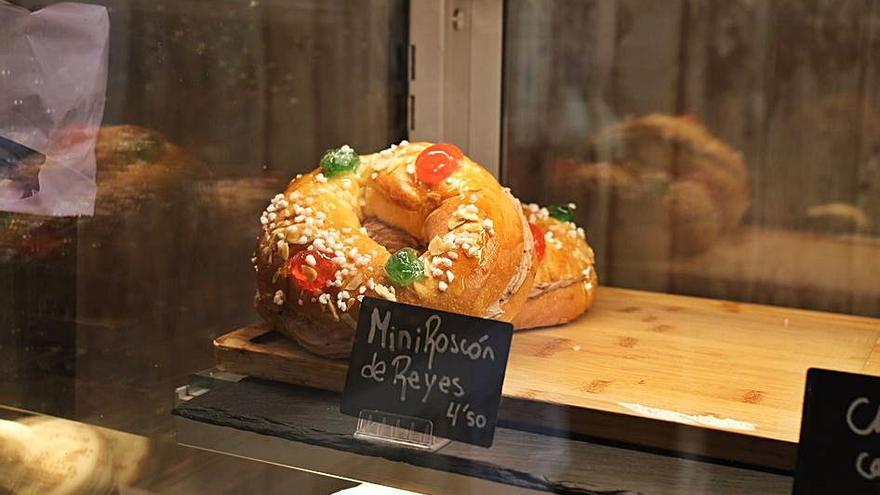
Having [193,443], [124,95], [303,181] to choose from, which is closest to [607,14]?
[303,181]

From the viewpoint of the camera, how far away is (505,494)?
37.7 inches

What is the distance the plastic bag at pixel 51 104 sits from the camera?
104cm

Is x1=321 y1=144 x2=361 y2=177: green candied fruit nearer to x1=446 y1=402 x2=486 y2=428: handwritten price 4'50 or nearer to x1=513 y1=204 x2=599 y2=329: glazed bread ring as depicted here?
x1=513 y1=204 x2=599 y2=329: glazed bread ring

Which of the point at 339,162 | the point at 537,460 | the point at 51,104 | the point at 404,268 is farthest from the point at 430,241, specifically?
the point at 51,104

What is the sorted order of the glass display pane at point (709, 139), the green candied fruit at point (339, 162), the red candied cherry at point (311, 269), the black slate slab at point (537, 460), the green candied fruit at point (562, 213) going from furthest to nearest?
the green candied fruit at point (562, 213) → the glass display pane at point (709, 139) → the green candied fruit at point (339, 162) → the red candied cherry at point (311, 269) → the black slate slab at point (537, 460)

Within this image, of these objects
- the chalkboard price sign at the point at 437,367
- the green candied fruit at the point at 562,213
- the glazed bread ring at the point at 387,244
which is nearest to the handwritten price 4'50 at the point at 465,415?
the chalkboard price sign at the point at 437,367

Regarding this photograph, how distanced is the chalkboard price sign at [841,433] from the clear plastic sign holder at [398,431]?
1.03ft

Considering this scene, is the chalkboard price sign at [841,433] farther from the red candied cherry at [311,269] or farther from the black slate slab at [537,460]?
the red candied cherry at [311,269]

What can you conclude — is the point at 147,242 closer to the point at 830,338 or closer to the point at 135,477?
the point at 135,477

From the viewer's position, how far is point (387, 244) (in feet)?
3.96

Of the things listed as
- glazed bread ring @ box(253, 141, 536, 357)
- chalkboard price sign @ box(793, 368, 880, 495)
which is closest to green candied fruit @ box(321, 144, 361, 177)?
glazed bread ring @ box(253, 141, 536, 357)

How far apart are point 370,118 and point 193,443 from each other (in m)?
0.48

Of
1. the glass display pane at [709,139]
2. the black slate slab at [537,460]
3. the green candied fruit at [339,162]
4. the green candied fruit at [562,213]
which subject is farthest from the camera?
the green candied fruit at [562,213]

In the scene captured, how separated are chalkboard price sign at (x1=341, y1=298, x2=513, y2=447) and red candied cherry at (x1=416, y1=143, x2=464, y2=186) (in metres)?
0.22
